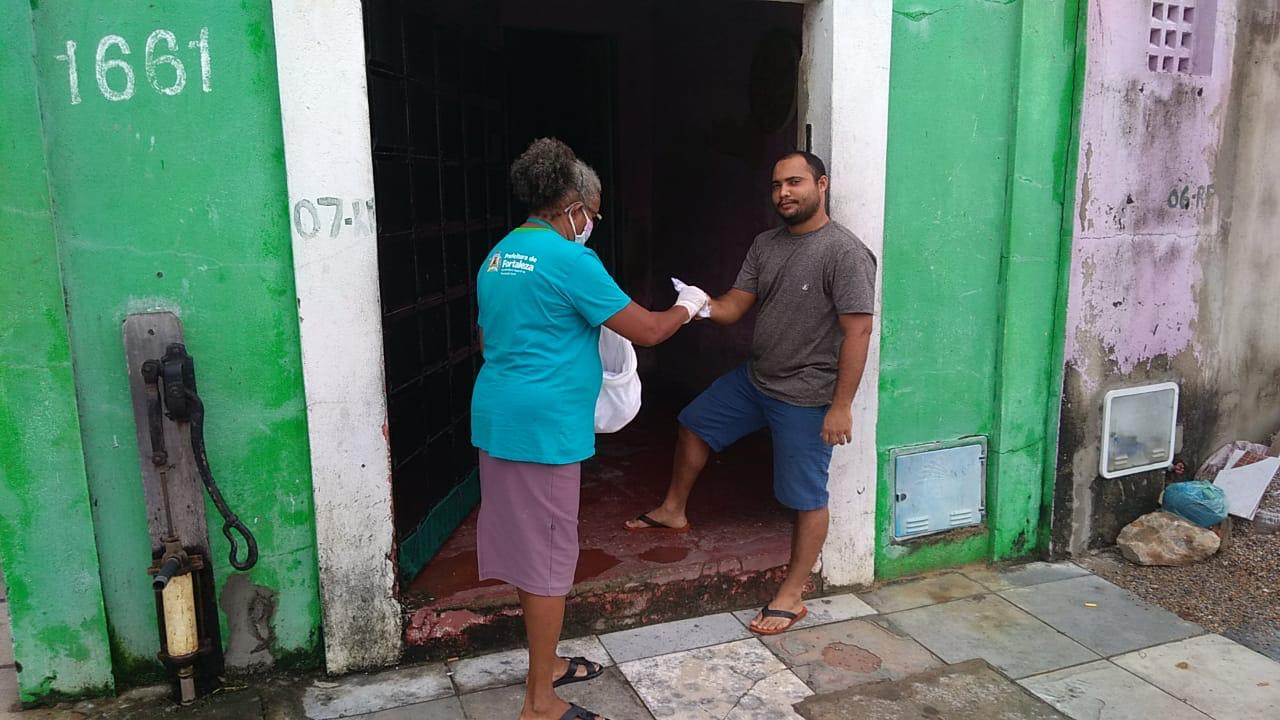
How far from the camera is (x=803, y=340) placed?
3.50 m

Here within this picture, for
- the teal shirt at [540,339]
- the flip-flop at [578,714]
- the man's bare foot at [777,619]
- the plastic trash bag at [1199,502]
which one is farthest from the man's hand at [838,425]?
the plastic trash bag at [1199,502]

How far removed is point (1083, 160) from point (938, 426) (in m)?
1.38

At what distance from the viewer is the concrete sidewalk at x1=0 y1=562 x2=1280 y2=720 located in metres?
3.08

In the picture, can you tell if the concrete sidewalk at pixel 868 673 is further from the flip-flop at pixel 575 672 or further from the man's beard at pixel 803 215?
the man's beard at pixel 803 215

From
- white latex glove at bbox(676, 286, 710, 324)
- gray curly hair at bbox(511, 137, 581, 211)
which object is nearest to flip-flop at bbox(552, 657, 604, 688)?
white latex glove at bbox(676, 286, 710, 324)

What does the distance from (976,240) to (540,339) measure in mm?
2290

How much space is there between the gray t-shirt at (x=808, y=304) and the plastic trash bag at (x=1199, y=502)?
2273 mm

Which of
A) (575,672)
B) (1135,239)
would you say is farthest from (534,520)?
(1135,239)

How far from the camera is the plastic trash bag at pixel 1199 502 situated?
443 cm

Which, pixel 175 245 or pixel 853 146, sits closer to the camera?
pixel 175 245

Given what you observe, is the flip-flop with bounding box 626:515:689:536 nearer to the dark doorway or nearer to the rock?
the dark doorway

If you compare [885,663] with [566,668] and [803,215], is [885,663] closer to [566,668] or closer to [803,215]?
[566,668]

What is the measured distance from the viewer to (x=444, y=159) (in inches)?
156

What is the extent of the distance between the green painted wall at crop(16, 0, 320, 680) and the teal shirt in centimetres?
79
